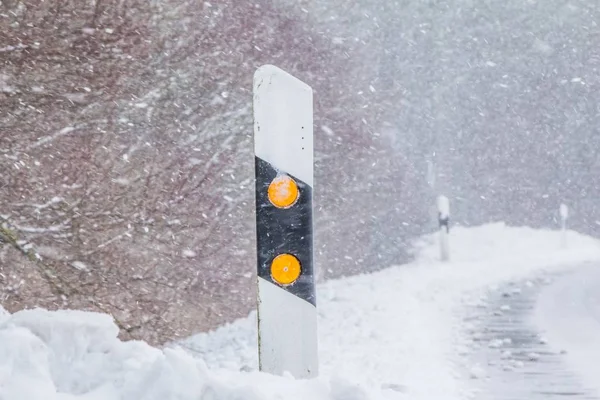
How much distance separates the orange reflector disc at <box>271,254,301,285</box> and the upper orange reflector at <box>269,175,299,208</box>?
157 millimetres

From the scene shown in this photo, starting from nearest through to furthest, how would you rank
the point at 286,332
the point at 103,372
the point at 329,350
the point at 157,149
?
the point at 103,372 → the point at 286,332 → the point at 157,149 → the point at 329,350

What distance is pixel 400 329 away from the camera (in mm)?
8125

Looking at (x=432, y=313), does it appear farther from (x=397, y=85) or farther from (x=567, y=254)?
(x=567, y=254)

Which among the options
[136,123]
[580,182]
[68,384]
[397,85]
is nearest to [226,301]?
[136,123]

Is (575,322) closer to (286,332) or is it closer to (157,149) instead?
(157,149)

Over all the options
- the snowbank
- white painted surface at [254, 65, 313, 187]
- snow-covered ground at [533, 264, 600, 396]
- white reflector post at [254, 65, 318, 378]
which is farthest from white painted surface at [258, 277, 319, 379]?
snow-covered ground at [533, 264, 600, 396]

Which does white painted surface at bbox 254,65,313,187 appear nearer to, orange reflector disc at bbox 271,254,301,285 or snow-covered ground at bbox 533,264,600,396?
orange reflector disc at bbox 271,254,301,285

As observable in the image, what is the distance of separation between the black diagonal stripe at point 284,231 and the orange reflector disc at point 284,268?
0.04ft

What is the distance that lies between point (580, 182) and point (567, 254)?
53.8 ft

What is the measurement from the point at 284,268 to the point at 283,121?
44cm

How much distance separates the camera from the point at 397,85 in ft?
52.6

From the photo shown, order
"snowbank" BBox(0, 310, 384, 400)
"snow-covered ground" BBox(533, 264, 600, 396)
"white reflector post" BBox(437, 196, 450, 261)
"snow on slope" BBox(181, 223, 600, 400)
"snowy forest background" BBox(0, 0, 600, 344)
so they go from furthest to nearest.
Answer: "white reflector post" BBox(437, 196, 450, 261) < "snow-covered ground" BBox(533, 264, 600, 396) < "snow on slope" BBox(181, 223, 600, 400) < "snowy forest background" BBox(0, 0, 600, 344) < "snowbank" BBox(0, 310, 384, 400)

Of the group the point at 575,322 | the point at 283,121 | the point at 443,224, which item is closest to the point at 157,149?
the point at 283,121

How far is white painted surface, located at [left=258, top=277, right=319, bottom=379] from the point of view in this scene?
2.85 metres
